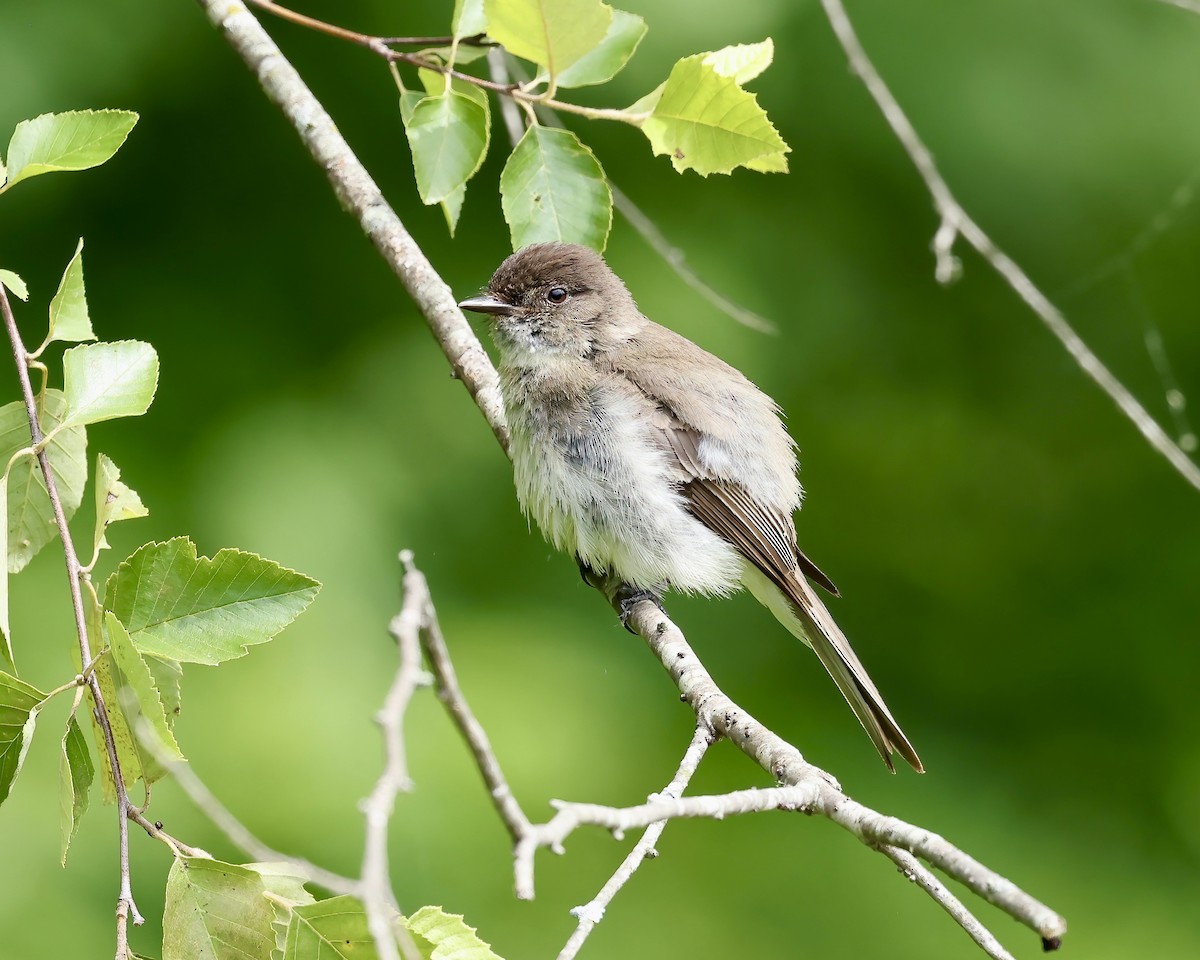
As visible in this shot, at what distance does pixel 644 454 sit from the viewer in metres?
3.37

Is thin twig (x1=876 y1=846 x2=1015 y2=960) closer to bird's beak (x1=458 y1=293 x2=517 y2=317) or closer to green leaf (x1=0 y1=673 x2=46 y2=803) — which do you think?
green leaf (x1=0 y1=673 x2=46 y2=803)

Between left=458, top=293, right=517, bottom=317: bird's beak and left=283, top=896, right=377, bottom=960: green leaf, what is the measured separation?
209 centimetres

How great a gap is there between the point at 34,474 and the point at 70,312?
9.9 inches

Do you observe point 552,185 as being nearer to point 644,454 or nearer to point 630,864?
point 644,454

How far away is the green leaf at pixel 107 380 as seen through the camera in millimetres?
1881

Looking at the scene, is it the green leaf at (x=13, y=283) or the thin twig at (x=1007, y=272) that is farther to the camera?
the thin twig at (x=1007, y=272)

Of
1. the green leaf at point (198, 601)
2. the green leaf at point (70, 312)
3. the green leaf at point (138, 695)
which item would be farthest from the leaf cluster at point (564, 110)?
the green leaf at point (138, 695)

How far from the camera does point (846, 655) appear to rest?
11.0ft

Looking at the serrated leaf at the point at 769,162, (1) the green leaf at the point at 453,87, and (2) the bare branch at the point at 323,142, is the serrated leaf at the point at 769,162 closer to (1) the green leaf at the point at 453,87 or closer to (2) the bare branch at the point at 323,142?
(1) the green leaf at the point at 453,87

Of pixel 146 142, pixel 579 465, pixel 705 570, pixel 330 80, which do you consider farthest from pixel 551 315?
pixel 146 142

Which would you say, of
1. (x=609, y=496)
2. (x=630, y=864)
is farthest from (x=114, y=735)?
(x=609, y=496)

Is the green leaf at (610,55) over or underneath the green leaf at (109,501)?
over

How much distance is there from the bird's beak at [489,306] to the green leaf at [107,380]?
1508mm

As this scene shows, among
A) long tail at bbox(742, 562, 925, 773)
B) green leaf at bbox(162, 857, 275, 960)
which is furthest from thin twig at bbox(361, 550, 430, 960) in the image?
long tail at bbox(742, 562, 925, 773)
